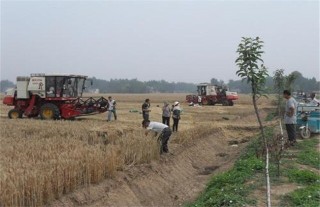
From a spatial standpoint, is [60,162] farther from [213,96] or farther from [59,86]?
[213,96]

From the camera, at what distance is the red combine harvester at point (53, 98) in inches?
970

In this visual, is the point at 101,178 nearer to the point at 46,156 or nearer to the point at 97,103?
the point at 46,156

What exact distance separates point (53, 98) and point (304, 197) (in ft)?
62.4

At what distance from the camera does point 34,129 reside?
17359mm

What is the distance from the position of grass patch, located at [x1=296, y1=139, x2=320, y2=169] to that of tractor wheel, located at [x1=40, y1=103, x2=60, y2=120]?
14218mm

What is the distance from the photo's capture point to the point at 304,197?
27.5 feet

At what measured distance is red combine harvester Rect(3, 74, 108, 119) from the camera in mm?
Answer: 24641

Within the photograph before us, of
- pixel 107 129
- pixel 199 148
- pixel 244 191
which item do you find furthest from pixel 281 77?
pixel 244 191

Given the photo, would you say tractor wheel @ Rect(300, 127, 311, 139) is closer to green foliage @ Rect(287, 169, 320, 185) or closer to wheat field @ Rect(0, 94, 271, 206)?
wheat field @ Rect(0, 94, 271, 206)

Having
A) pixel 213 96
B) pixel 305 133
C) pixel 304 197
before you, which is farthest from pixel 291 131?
pixel 213 96

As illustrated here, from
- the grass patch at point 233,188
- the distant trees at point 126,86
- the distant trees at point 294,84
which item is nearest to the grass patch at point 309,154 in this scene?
the grass patch at point 233,188

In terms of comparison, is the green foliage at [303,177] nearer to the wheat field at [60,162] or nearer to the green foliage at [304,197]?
the green foliage at [304,197]

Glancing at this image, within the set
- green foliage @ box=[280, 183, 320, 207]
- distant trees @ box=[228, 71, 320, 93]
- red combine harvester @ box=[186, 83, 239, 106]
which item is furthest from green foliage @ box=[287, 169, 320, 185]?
red combine harvester @ box=[186, 83, 239, 106]

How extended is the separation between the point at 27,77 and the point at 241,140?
13.7m
